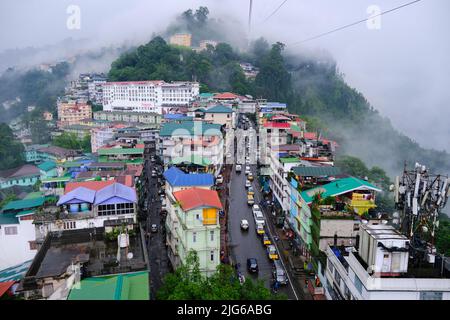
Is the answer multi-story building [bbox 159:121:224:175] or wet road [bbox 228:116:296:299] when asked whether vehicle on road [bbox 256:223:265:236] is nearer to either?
wet road [bbox 228:116:296:299]

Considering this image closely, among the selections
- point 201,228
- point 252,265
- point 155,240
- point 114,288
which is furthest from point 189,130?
point 114,288

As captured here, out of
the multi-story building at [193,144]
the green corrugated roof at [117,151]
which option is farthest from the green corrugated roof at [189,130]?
the green corrugated roof at [117,151]

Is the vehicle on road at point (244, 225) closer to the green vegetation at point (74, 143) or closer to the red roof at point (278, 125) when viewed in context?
the red roof at point (278, 125)

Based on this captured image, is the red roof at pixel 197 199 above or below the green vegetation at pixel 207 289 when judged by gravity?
above

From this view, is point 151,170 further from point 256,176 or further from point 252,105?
point 252,105

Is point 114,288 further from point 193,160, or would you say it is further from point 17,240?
point 193,160

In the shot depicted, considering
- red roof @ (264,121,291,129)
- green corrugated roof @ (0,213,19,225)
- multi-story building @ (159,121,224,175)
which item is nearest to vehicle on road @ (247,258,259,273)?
multi-story building @ (159,121,224,175)
